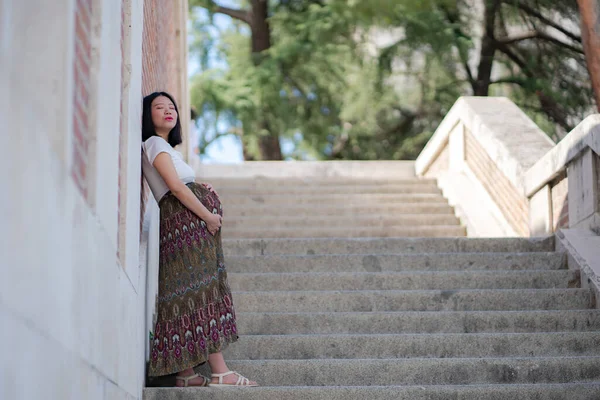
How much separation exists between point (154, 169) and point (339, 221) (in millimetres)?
4213

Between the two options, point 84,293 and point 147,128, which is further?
point 147,128

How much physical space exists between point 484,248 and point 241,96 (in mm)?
9773

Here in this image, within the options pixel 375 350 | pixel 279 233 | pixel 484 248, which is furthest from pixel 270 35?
pixel 375 350

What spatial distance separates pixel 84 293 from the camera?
2.30 m

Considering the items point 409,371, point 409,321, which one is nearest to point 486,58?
point 409,321

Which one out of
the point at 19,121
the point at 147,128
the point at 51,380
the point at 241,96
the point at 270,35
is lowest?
the point at 51,380

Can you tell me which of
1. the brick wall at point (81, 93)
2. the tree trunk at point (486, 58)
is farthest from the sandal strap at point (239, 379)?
the tree trunk at point (486, 58)

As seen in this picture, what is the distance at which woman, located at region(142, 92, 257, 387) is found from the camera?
14.6 ft

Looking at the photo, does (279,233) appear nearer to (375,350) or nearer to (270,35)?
(375,350)

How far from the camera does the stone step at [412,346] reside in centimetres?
509

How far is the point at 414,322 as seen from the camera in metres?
5.41

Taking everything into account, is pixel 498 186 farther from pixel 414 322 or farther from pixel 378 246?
pixel 414 322

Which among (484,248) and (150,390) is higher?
(484,248)

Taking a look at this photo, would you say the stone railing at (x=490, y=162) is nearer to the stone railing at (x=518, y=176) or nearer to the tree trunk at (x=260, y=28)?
the stone railing at (x=518, y=176)
